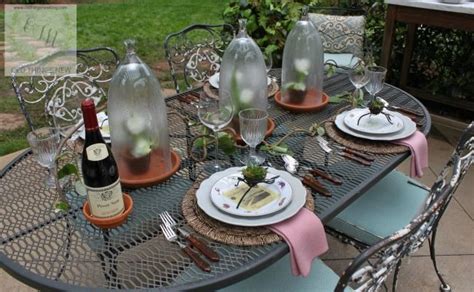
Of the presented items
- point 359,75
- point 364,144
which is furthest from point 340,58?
point 364,144

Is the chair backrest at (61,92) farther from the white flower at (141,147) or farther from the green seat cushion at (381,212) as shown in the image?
the green seat cushion at (381,212)

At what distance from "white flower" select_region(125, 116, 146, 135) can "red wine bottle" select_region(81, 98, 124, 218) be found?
150 millimetres

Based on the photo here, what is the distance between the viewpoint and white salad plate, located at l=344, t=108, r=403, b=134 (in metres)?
1.53

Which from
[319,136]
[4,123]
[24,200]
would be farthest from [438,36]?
[4,123]

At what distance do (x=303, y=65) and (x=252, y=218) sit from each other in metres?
0.83

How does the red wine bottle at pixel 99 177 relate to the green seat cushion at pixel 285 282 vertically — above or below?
above

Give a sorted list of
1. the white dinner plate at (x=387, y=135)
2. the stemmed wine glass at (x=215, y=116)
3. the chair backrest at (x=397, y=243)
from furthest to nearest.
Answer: the white dinner plate at (x=387, y=135) < the stemmed wine glass at (x=215, y=116) < the chair backrest at (x=397, y=243)

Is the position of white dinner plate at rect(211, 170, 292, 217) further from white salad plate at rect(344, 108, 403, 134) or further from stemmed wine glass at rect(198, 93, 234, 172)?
white salad plate at rect(344, 108, 403, 134)

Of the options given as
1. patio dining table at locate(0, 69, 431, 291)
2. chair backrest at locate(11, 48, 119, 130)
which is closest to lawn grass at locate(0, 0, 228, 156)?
chair backrest at locate(11, 48, 119, 130)

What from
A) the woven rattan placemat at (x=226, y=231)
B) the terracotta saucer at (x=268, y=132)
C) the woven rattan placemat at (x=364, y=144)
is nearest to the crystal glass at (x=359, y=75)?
the woven rattan placemat at (x=364, y=144)

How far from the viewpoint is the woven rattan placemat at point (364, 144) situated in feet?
4.76

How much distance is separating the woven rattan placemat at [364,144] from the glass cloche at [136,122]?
64 centimetres

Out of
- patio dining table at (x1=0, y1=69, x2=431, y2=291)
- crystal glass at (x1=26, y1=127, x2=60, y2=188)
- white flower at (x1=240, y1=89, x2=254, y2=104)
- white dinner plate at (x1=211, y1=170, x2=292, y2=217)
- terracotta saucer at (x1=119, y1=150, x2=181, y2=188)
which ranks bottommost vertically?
patio dining table at (x1=0, y1=69, x2=431, y2=291)

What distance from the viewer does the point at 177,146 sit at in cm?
153
